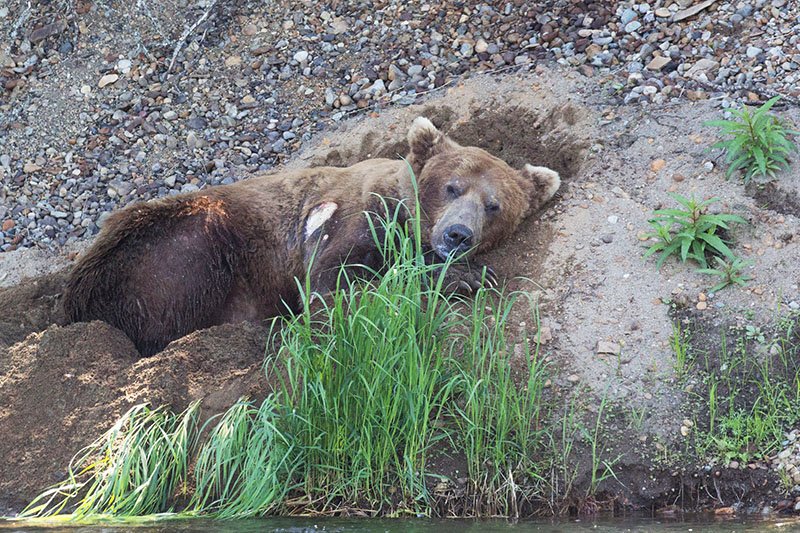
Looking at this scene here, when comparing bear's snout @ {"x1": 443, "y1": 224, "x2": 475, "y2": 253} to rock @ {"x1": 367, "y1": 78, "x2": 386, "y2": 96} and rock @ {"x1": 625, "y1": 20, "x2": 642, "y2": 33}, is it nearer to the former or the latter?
rock @ {"x1": 367, "y1": 78, "x2": 386, "y2": 96}

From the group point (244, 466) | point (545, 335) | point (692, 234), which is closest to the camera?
point (244, 466)

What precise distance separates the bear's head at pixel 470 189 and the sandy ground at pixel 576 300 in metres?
0.15

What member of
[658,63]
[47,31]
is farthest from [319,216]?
[47,31]

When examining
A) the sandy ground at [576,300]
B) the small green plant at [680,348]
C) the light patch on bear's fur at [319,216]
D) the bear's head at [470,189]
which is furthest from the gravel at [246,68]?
the small green plant at [680,348]

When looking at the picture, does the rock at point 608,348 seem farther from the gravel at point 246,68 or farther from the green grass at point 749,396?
the gravel at point 246,68

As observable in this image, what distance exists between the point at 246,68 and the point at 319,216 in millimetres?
2479

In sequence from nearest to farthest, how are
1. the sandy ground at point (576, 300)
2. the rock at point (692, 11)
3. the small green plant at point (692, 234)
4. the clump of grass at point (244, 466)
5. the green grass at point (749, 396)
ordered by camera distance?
1. the clump of grass at point (244, 466)
2. the green grass at point (749, 396)
3. the sandy ground at point (576, 300)
4. the small green plant at point (692, 234)
5. the rock at point (692, 11)

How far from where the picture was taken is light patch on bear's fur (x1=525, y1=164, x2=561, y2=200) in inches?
262

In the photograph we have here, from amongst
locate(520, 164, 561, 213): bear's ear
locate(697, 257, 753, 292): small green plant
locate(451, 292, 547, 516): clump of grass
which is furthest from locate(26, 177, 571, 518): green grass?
locate(520, 164, 561, 213): bear's ear

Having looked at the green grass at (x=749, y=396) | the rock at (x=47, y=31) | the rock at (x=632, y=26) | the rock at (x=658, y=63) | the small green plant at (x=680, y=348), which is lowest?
the green grass at (x=749, y=396)

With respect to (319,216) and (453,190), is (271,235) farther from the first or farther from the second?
(453,190)

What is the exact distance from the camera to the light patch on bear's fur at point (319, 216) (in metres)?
6.54

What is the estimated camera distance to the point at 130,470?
489 centimetres

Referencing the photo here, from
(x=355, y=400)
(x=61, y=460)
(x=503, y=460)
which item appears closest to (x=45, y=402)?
(x=61, y=460)
